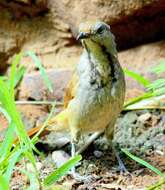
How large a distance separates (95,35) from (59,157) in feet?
2.88

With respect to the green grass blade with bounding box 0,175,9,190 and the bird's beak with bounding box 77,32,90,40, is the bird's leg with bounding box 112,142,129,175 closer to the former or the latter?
the bird's beak with bounding box 77,32,90,40

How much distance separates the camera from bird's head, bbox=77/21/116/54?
3443mm

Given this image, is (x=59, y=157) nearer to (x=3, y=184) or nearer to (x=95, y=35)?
(x=95, y=35)

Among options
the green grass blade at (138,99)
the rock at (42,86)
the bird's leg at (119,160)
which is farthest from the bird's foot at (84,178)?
the rock at (42,86)

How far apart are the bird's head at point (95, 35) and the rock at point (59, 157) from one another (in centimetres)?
78

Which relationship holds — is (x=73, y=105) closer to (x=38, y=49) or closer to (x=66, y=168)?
(x=66, y=168)

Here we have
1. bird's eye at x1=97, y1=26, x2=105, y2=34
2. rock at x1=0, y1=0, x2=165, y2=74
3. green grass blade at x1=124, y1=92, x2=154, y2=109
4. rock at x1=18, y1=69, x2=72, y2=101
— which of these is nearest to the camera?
bird's eye at x1=97, y1=26, x2=105, y2=34

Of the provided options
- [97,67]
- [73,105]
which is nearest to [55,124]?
[73,105]

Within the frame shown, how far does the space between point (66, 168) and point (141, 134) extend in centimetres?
130

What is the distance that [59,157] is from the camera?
391 cm

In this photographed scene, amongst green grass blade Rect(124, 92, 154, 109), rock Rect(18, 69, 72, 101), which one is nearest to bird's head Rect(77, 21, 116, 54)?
green grass blade Rect(124, 92, 154, 109)

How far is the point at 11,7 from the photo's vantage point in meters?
4.85

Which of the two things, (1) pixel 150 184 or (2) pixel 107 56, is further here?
(2) pixel 107 56

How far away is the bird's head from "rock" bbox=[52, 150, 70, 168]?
0.78m
